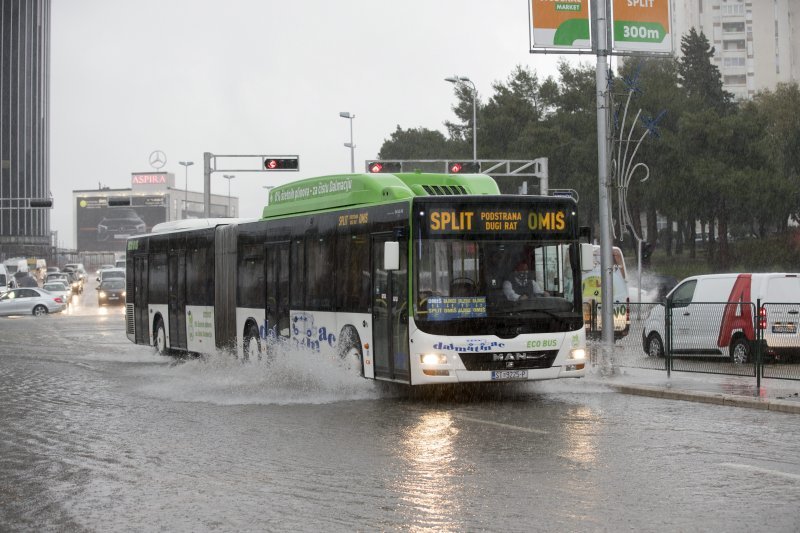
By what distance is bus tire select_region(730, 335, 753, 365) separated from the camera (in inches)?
784

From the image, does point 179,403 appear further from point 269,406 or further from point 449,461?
point 449,461

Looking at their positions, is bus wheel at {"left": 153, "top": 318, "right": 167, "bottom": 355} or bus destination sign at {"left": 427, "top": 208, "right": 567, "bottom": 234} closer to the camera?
bus destination sign at {"left": 427, "top": 208, "right": 567, "bottom": 234}

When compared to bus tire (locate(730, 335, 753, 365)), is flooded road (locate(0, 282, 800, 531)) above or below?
below

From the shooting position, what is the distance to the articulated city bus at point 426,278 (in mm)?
15773

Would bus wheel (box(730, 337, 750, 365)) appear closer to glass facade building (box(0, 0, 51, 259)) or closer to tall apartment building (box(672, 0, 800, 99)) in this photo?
tall apartment building (box(672, 0, 800, 99))

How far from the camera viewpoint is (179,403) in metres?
16.6

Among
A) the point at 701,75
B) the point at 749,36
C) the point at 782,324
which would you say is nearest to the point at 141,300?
the point at 782,324

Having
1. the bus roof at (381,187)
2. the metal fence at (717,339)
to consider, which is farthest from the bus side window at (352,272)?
the metal fence at (717,339)

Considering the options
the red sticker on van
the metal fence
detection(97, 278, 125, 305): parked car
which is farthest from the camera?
detection(97, 278, 125, 305): parked car

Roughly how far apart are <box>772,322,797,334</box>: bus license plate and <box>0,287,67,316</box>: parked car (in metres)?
45.8

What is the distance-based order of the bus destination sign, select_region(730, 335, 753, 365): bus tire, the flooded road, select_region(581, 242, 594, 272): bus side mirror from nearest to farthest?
1. the flooded road
2. the bus destination sign
3. select_region(581, 242, 594, 272): bus side mirror
4. select_region(730, 335, 753, 365): bus tire

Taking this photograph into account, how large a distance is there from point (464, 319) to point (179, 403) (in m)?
4.12

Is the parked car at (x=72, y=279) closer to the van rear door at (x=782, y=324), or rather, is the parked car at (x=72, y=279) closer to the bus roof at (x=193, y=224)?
the bus roof at (x=193, y=224)

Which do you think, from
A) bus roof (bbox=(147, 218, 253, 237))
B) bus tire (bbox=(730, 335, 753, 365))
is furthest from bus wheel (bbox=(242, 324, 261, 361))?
bus tire (bbox=(730, 335, 753, 365))
